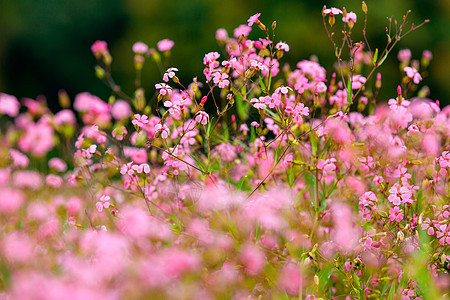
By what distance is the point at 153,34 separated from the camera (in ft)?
40.1

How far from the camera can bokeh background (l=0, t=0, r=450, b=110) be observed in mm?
10781

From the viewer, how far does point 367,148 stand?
237 centimetres

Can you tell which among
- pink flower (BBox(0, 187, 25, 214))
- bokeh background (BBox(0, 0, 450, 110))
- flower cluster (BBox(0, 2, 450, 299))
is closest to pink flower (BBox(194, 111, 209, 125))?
flower cluster (BBox(0, 2, 450, 299))

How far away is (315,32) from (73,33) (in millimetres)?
7214

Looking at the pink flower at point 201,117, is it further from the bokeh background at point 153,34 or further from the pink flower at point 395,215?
the bokeh background at point 153,34

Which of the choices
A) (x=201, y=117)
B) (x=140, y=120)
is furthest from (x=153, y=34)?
(x=201, y=117)

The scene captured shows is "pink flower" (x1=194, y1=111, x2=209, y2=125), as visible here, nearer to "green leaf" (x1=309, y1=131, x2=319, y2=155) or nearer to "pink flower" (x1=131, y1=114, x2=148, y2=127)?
"pink flower" (x1=131, y1=114, x2=148, y2=127)

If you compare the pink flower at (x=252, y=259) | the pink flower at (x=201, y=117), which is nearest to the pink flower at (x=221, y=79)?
the pink flower at (x=201, y=117)

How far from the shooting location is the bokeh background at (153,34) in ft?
35.4

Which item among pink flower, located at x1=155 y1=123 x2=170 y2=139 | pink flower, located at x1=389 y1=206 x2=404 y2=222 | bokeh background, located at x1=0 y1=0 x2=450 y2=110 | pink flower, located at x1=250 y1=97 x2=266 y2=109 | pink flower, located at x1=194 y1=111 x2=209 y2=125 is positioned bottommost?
pink flower, located at x1=389 y1=206 x2=404 y2=222

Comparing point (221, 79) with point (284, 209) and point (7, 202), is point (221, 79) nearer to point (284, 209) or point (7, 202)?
point (284, 209)

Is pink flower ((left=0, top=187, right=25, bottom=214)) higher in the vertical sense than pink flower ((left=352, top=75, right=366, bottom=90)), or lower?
lower

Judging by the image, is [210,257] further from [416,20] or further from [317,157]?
[416,20]

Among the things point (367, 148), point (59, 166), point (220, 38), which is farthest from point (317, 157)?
point (59, 166)
